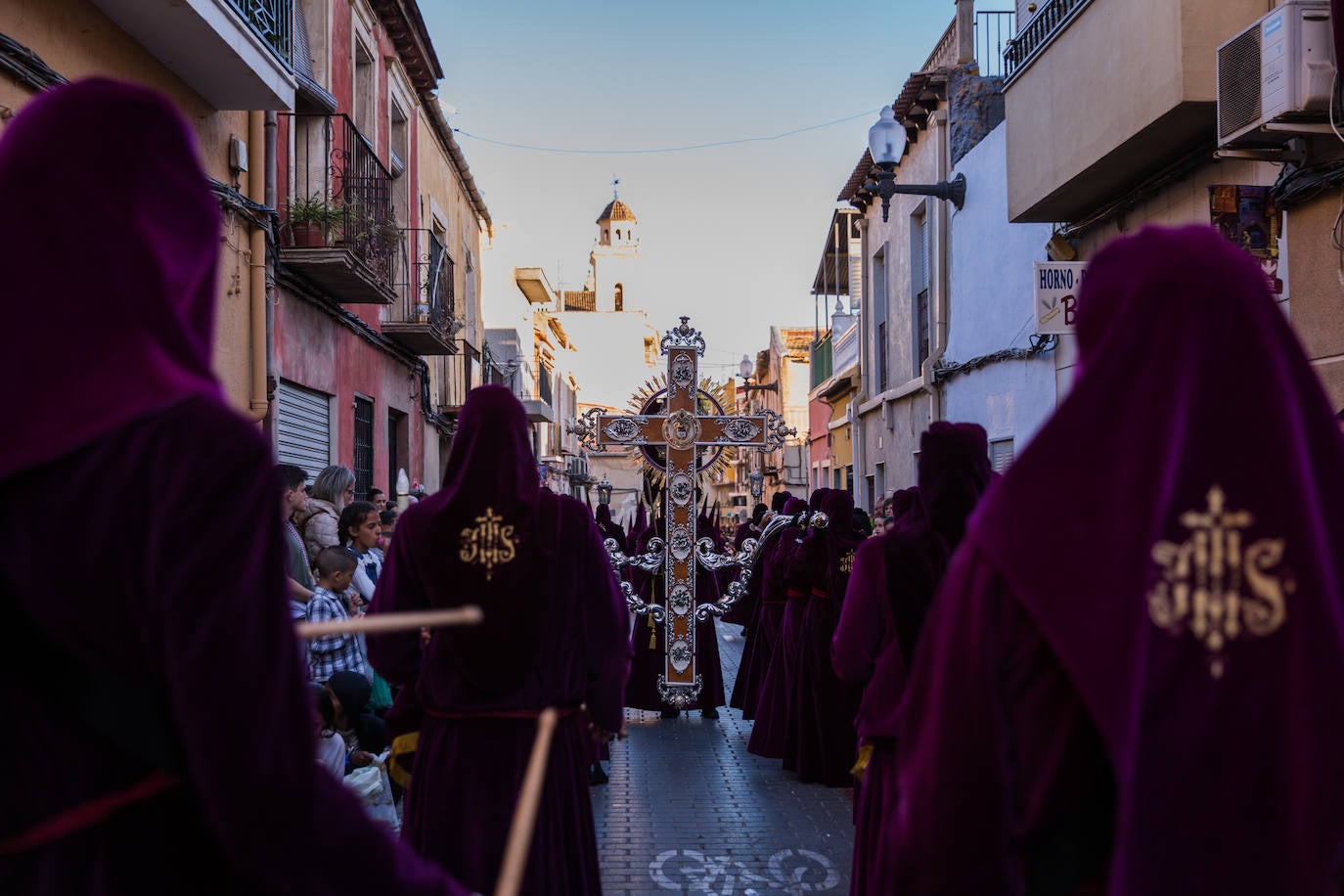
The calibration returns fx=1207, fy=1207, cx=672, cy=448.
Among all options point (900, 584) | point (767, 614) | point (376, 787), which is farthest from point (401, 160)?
point (900, 584)

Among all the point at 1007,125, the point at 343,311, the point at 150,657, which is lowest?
the point at 150,657

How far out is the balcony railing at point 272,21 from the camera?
9227mm

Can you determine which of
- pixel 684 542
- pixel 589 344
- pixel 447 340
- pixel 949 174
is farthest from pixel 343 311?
pixel 589 344

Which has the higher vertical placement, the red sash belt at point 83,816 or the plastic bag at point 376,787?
the red sash belt at point 83,816

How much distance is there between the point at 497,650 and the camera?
4234 millimetres

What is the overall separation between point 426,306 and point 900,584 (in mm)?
12816

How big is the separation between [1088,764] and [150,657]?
1.48m

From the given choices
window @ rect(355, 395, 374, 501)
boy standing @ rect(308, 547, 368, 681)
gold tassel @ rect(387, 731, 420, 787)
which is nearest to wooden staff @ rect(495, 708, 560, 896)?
gold tassel @ rect(387, 731, 420, 787)

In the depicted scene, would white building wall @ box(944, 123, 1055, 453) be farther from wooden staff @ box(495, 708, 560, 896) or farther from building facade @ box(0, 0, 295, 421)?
wooden staff @ box(495, 708, 560, 896)

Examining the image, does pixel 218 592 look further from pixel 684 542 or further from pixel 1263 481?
pixel 684 542

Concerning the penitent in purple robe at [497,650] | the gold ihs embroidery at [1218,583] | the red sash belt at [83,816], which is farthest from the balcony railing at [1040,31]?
the red sash belt at [83,816]

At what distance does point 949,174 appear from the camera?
1742 cm

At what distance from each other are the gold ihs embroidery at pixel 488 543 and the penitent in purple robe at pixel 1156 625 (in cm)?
238

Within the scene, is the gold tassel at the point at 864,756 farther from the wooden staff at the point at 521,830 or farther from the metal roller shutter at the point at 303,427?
the metal roller shutter at the point at 303,427
